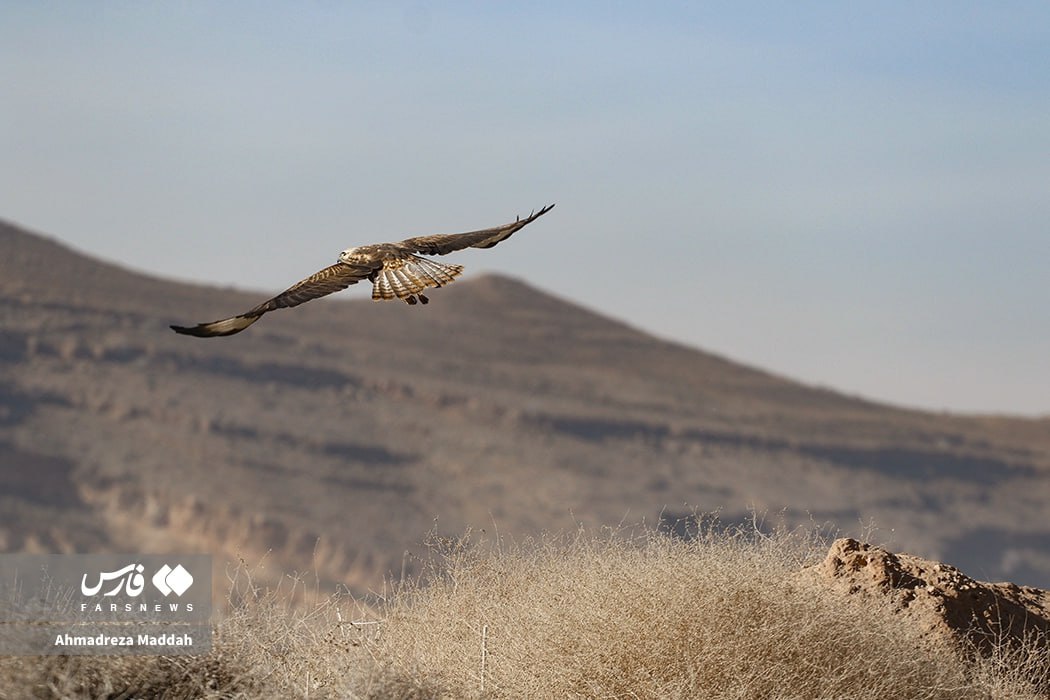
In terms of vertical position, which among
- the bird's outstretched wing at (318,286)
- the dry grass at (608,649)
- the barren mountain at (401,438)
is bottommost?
the barren mountain at (401,438)

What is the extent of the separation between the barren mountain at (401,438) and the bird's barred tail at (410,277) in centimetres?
5092

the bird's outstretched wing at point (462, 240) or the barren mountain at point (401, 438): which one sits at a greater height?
the bird's outstretched wing at point (462, 240)

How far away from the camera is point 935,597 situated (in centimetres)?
1217

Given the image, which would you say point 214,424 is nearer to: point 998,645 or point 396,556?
point 396,556

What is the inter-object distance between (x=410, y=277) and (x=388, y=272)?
0.15 metres

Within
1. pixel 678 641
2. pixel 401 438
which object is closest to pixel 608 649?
pixel 678 641

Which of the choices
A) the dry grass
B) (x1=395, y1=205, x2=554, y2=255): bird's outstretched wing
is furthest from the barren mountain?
(x1=395, y1=205, x2=554, y2=255): bird's outstretched wing

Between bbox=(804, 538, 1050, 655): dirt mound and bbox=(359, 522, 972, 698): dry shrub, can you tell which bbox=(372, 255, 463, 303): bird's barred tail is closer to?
bbox=(359, 522, 972, 698): dry shrub

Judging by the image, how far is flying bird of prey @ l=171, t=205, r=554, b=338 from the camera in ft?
28.4

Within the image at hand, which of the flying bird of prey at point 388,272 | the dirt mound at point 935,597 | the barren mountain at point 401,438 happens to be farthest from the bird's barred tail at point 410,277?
the barren mountain at point 401,438

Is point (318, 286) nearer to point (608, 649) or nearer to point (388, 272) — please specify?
point (388, 272)

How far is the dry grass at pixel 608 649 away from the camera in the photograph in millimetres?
8836

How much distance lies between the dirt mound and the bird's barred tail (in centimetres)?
481

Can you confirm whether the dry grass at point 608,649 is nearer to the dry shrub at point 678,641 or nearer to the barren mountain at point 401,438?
the dry shrub at point 678,641
